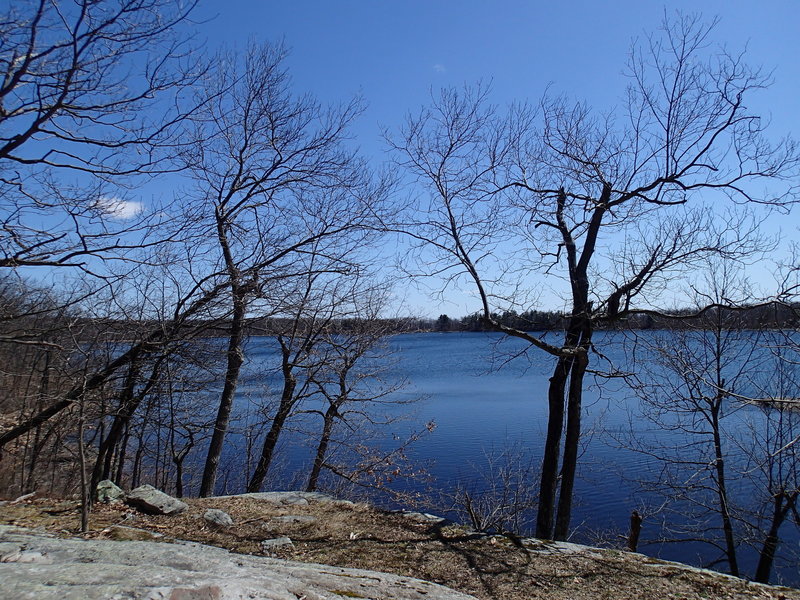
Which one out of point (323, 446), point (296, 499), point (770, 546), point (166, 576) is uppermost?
point (166, 576)

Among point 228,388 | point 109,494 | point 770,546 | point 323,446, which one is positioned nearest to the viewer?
point 109,494

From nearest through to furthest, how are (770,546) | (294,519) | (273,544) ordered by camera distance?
(273,544), (294,519), (770,546)

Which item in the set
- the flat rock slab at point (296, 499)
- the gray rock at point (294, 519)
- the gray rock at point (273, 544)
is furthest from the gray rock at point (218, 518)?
the flat rock slab at point (296, 499)

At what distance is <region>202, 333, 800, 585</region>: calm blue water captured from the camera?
1098 cm

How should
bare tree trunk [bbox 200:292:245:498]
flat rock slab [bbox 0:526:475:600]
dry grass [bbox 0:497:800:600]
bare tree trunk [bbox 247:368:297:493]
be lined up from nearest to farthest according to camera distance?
flat rock slab [bbox 0:526:475:600] → dry grass [bbox 0:497:800:600] → bare tree trunk [bbox 200:292:245:498] → bare tree trunk [bbox 247:368:297:493]

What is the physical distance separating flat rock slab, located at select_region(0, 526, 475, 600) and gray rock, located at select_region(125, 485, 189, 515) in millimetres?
1606

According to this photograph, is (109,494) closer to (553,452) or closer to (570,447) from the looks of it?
(553,452)

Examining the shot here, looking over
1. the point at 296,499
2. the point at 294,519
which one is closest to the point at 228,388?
the point at 296,499

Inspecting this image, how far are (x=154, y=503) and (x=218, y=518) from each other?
0.85 m

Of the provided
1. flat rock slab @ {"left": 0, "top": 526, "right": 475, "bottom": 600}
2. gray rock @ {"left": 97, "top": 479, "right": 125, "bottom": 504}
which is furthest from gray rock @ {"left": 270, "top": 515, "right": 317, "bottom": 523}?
gray rock @ {"left": 97, "top": 479, "right": 125, "bottom": 504}

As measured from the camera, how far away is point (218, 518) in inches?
249

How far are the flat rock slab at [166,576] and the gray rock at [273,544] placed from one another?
2.01 ft

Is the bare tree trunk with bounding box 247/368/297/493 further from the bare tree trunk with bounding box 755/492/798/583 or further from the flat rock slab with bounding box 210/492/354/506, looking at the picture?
the bare tree trunk with bounding box 755/492/798/583

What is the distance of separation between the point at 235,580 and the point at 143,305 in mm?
5336
